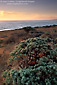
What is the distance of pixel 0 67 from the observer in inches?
188

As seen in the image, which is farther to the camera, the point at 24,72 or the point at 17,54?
the point at 17,54

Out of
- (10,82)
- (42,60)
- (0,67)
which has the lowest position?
(0,67)

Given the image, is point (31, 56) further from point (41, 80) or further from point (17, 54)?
point (41, 80)

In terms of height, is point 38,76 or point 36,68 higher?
point 36,68

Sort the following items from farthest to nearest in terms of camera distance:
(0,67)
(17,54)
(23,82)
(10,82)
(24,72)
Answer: (0,67) → (17,54) → (10,82) → (24,72) → (23,82)

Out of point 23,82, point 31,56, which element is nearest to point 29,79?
point 23,82

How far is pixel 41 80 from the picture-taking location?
2498 mm

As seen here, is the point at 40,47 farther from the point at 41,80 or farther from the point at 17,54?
the point at 41,80

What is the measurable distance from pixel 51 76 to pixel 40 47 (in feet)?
3.83

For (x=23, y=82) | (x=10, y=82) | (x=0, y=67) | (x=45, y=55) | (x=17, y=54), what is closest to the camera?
(x=23, y=82)

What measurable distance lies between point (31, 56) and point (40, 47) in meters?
0.51

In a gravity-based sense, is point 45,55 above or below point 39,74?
above

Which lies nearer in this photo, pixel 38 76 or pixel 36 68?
pixel 38 76

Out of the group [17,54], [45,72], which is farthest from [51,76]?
[17,54]
